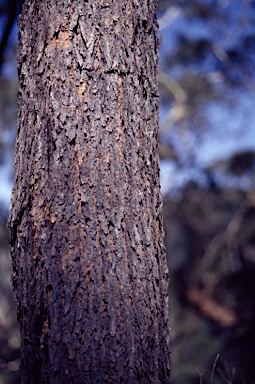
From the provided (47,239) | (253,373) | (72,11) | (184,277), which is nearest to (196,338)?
(253,373)

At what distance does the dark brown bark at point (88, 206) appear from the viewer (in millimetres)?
1012

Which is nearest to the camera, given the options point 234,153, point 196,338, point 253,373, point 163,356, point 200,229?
point 163,356

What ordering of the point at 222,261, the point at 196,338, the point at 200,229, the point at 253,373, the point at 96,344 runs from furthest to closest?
the point at 200,229 < the point at 222,261 < the point at 196,338 < the point at 253,373 < the point at 96,344

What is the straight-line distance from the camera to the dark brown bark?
1012 millimetres

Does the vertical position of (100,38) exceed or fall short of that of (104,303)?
it exceeds it

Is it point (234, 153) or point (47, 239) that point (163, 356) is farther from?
point (234, 153)

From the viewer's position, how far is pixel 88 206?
107cm

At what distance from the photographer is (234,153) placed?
7.68 metres

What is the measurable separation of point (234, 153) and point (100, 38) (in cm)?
716

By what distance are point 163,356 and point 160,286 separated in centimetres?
26

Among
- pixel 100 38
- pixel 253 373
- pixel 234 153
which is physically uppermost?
pixel 234 153

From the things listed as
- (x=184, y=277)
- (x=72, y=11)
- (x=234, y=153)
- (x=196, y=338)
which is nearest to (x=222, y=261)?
(x=184, y=277)

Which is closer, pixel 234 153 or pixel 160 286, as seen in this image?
pixel 160 286

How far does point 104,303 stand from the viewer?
102cm
